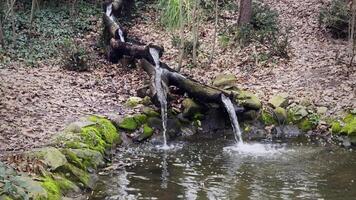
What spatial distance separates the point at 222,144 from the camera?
8.71 m

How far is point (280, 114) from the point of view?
9.57 meters

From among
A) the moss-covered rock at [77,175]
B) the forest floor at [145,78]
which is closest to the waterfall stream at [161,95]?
the forest floor at [145,78]

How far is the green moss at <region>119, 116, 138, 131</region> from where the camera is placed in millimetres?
8680

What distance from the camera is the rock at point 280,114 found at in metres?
9.55

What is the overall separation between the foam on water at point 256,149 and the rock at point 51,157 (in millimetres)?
3180

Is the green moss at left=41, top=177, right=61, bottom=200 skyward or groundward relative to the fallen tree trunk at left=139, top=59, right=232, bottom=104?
groundward

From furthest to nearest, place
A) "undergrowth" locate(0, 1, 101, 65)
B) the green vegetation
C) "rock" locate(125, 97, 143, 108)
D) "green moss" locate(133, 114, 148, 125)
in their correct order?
1. the green vegetation
2. "undergrowth" locate(0, 1, 101, 65)
3. "rock" locate(125, 97, 143, 108)
4. "green moss" locate(133, 114, 148, 125)

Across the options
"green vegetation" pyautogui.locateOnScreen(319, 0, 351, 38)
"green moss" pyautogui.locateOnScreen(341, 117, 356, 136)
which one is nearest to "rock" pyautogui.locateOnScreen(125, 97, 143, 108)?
"green moss" pyautogui.locateOnScreen(341, 117, 356, 136)

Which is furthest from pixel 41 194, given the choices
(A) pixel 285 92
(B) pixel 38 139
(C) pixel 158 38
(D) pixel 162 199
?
(C) pixel 158 38

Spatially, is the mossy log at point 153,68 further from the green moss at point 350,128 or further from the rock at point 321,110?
the green moss at point 350,128

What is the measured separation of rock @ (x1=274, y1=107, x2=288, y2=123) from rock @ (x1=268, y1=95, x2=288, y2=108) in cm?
14

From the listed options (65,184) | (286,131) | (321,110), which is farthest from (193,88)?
(65,184)

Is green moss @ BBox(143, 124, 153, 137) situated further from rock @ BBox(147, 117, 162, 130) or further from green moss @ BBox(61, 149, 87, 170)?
green moss @ BBox(61, 149, 87, 170)

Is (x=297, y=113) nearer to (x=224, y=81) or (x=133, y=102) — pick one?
(x=224, y=81)
